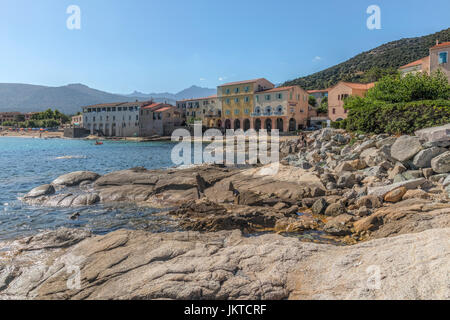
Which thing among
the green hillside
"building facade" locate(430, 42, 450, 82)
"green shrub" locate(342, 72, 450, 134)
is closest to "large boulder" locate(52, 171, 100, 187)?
"green shrub" locate(342, 72, 450, 134)

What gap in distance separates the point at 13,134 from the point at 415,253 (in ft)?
497

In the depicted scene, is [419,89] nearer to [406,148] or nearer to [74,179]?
[406,148]

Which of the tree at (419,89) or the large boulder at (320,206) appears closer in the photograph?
the large boulder at (320,206)

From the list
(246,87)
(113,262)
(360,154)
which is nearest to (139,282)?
(113,262)

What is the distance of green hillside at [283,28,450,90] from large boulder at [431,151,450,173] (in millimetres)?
67097

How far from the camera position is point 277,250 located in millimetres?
6855

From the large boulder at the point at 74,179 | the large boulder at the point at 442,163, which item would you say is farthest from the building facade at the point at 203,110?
the large boulder at the point at 442,163

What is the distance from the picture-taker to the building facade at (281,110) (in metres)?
61.2

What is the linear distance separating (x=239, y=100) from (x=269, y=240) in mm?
64783

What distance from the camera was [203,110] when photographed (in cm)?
8394

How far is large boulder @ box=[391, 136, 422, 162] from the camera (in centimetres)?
1458

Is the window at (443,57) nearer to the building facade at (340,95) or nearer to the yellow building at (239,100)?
the building facade at (340,95)

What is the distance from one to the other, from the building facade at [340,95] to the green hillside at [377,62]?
21703 millimetres
